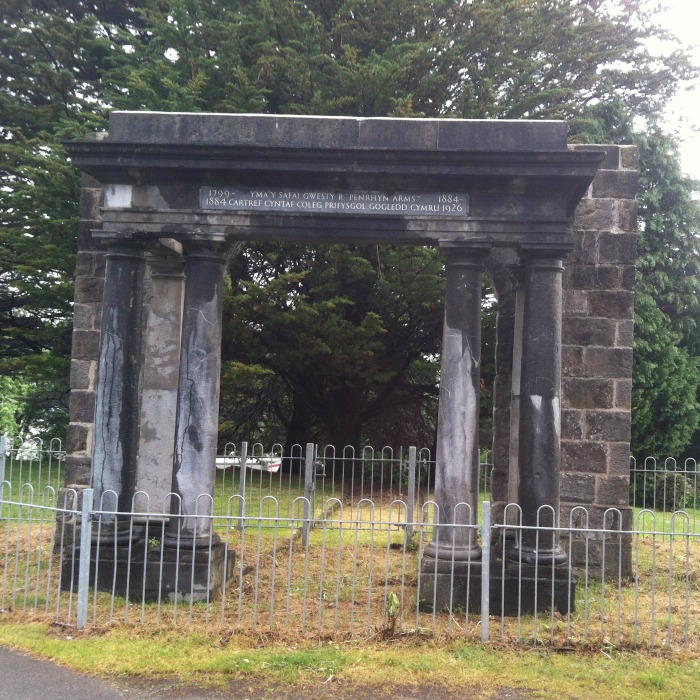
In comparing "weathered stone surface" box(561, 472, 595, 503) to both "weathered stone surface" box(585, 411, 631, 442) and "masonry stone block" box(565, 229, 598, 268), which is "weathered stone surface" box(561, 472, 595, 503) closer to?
"weathered stone surface" box(585, 411, 631, 442)

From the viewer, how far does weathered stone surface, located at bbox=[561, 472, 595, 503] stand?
8.51m

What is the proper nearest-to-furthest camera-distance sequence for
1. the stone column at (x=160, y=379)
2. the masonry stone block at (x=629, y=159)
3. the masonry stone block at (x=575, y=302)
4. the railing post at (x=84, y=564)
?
the railing post at (x=84, y=564) < the stone column at (x=160, y=379) < the masonry stone block at (x=575, y=302) < the masonry stone block at (x=629, y=159)

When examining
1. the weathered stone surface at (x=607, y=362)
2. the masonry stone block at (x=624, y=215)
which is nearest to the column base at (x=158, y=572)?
the weathered stone surface at (x=607, y=362)

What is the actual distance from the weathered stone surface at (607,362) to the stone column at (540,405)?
1.49 metres

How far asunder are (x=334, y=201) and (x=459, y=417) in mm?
2470

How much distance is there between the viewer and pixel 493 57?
1652 centimetres

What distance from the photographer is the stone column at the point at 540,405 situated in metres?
7.02

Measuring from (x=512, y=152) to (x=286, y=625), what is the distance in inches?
183

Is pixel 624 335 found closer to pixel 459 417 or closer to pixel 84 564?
pixel 459 417

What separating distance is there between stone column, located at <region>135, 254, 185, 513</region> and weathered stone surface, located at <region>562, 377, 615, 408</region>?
4552mm

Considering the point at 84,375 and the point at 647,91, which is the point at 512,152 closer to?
the point at 84,375

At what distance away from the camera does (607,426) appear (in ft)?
27.9

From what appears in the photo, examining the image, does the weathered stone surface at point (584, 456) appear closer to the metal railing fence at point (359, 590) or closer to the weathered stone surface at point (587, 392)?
the weathered stone surface at point (587, 392)

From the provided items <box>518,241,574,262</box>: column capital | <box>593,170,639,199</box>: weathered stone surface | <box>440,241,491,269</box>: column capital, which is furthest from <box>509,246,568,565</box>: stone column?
<box>593,170,639,199</box>: weathered stone surface
